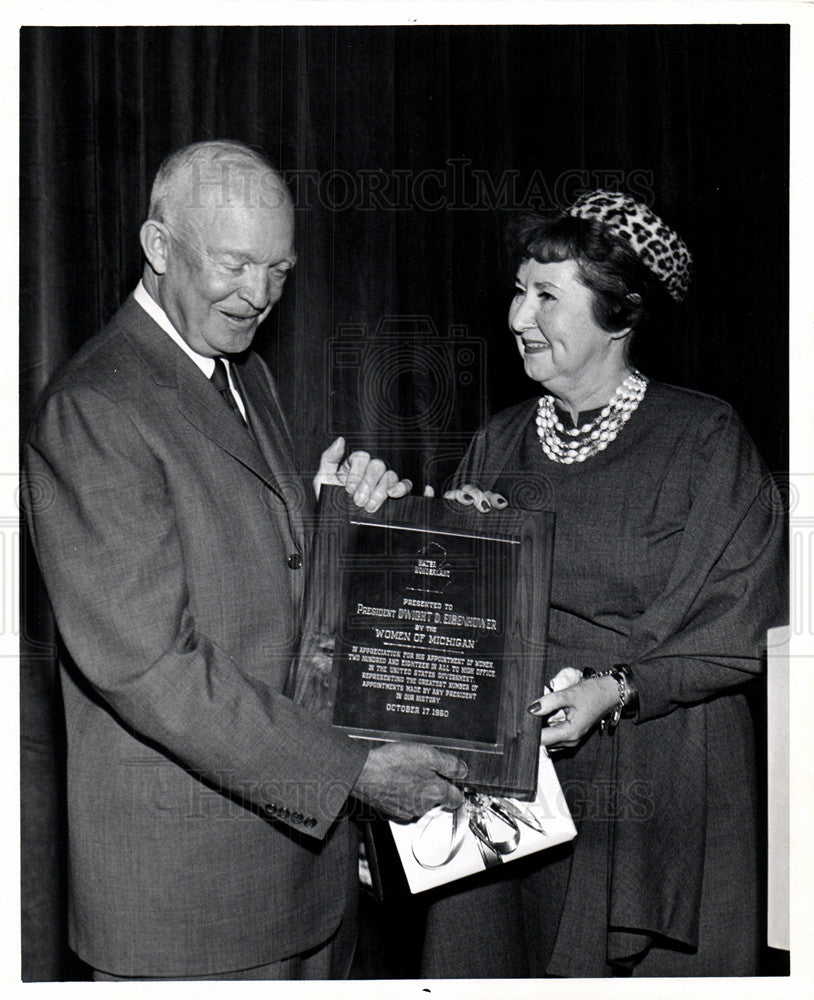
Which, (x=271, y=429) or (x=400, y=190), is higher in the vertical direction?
(x=400, y=190)

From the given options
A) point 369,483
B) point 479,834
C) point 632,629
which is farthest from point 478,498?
point 479,834

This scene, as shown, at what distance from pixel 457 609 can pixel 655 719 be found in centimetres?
56

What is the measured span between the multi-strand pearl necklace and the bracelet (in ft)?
1.60

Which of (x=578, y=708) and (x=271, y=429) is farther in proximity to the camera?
(x=271, y=429)

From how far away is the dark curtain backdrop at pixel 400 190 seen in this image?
7.95ft

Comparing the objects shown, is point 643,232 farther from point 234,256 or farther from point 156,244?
point 156,244

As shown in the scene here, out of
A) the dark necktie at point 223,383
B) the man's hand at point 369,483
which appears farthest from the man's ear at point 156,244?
the man's hand at point 369,483

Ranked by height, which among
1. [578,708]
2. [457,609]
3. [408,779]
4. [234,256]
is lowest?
[408,779]

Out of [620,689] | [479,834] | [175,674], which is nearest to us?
[175,674]

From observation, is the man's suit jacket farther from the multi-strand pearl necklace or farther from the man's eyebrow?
the multi-strand pearl necklace

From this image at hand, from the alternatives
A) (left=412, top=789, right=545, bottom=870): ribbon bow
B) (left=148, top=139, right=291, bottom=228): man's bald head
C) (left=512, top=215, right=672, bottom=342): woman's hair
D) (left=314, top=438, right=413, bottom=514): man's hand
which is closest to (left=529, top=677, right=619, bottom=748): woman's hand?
(left=412, top=789, right=545, bottom=870): ribbon bow

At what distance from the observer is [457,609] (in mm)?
2137

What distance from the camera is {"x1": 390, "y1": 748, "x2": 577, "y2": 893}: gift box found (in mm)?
2080

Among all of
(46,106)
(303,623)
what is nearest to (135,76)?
(46,106)
